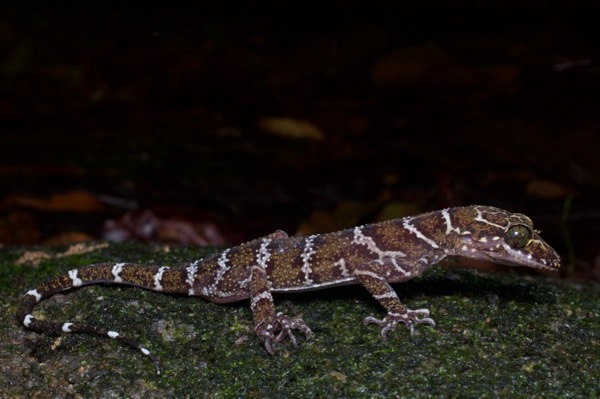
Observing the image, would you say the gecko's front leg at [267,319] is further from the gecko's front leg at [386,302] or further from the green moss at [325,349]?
the gecko's front leg at [386,302]

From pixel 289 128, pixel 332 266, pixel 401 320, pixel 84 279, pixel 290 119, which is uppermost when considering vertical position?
pixel 332 266

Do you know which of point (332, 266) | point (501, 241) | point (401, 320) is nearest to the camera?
point (401, 320)

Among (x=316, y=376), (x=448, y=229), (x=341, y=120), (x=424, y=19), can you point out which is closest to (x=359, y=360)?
(x=316, y=376)

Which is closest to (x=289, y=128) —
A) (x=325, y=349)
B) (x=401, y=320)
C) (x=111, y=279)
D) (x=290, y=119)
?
(x=290, y=119)

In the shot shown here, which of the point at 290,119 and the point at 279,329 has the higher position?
the point at 279,329

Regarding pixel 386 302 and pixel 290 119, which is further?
pixel 290 119

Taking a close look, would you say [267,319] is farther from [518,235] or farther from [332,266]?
[518,235]

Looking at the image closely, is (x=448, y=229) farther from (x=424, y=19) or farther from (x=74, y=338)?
(x=424, y=19)
